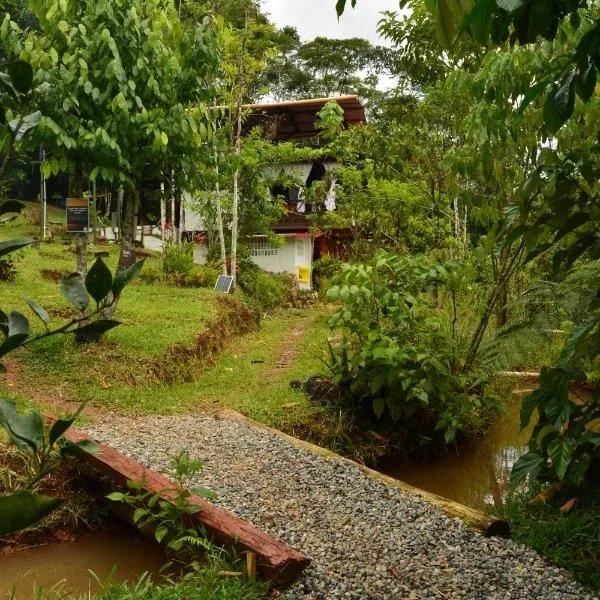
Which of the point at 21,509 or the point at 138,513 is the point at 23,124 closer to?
the point at 21,509

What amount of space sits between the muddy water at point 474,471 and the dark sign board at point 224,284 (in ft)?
20.9

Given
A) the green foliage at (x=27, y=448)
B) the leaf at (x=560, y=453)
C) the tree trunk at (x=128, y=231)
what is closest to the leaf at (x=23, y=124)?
the green foliage at (x=27, y=448)

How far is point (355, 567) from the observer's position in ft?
10.1

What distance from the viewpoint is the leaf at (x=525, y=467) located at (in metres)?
2.30

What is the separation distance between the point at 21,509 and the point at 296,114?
17.0m

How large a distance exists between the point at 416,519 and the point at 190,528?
1.30 m

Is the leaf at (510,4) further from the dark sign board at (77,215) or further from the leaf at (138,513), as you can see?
the dark sign board at (77,215)

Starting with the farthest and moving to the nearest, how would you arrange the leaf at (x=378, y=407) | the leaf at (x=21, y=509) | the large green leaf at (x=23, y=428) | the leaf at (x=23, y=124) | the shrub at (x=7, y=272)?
the shrub at (x=7, y=272), the leaf at (x=378, y=407), the leaf at (x=23, y=124), the large green leaf at (x=23, y=428), the leaf at (x=21, y=509)

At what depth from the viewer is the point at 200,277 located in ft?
39.8

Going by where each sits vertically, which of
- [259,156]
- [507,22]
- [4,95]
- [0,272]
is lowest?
[0,272]

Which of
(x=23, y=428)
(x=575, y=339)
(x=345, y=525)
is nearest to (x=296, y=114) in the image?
(x=345, y=525)

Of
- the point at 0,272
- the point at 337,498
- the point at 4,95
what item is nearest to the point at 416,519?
the point at 337,498

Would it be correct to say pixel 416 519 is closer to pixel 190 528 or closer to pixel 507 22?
pixel 190 528

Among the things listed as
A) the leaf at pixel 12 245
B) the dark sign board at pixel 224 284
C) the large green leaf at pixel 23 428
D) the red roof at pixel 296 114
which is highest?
the red roof at pixel 296 114
